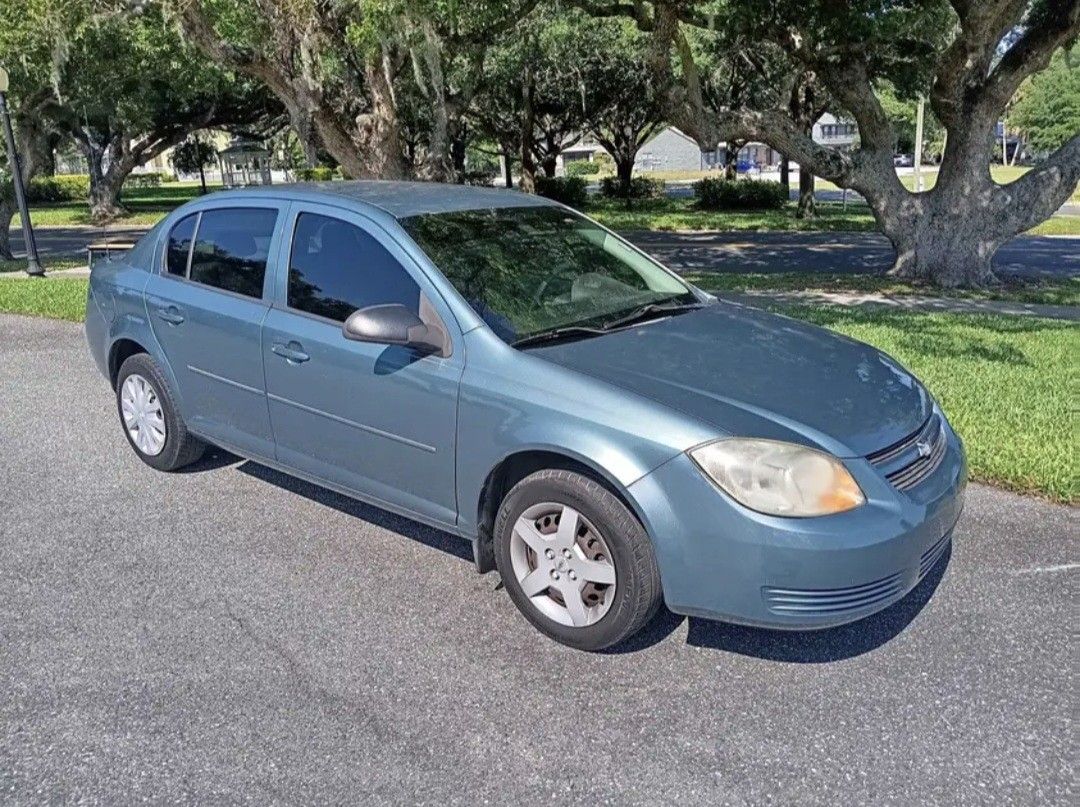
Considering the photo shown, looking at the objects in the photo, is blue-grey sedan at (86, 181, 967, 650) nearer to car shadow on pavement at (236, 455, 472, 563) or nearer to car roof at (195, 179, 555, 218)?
car roof at (195, 179, 555, 218)

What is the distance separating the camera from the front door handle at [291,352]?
12.7 feet

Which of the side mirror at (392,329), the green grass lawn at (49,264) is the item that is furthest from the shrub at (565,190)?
the side mirror at (392,329)

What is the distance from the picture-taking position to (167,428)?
4.86 metres

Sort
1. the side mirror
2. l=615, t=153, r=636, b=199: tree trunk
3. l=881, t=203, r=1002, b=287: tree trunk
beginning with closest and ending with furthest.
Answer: the side mirror → l=881, t=203, r=1002, b=287: tree trunk → l=615, t=153, r=636, b=199: tree trunk

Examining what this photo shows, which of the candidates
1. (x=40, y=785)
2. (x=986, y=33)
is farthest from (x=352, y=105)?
(x=40, y=785)

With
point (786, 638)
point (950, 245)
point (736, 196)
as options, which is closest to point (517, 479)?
point (786, 638)

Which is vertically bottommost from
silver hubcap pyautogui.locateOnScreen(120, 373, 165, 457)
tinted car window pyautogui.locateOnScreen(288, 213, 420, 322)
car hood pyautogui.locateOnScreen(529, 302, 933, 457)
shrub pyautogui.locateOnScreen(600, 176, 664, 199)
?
silver hubcap pyautogui.locateOnScreen(120, 373, 165, 457)

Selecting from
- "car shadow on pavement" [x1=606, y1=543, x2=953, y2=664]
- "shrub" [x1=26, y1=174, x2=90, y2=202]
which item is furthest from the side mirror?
"shrub" [x1=26, y1=174, x2=90, y2=202]

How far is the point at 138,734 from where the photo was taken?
2.77 meters

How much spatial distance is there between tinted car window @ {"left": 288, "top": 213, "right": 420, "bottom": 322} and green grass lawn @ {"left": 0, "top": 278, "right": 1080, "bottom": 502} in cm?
328

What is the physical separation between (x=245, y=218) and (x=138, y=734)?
2542 mm

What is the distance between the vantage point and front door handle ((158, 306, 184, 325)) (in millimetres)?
4516

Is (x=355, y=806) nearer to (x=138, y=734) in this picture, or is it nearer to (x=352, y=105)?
(x=138, y=734)

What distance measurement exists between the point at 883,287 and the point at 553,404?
1036cm
